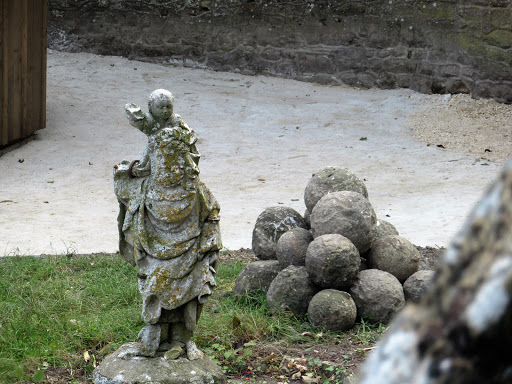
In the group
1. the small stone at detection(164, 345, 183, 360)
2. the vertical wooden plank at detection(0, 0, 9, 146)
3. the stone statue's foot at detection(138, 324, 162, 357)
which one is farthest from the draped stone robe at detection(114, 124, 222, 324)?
the vertical wooden plank at detection(0, 0, 9, 146)

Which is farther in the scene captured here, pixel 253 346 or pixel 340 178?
pixel 340 178

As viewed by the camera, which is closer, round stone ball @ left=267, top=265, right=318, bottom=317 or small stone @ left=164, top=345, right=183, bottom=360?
small stone @ left=164, top=345, right=183, bottom=360

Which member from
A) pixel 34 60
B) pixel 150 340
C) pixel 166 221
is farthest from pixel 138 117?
pixel 34 60

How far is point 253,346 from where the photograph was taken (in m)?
4.94

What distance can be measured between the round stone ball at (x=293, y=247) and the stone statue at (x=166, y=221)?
1587 mm

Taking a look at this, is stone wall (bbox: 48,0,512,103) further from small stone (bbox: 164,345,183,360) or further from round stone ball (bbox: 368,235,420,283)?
small stone (bbox: 164,345,183,360)

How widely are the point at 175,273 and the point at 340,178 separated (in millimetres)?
2356

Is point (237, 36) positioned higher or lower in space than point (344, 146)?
higher

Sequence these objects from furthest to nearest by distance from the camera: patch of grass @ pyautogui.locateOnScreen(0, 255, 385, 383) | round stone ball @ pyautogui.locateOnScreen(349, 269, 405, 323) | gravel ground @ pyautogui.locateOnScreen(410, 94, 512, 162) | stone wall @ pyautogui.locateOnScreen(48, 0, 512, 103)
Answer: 1. stone wall @ pyautogui.locateOnScreen(48, 0, 512, 103)
2. gravel ground @ pyautogui.locateOnScreen(410, 94, 512, 162)
3. round stone ball @ pyautogui.locateOnScreen(349, 269, 405, 323)
4. patch of grass @ pyautogui.locateOnScreen(0, 255, 385, 383)

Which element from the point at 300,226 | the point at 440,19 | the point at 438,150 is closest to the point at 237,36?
the point at 440,19

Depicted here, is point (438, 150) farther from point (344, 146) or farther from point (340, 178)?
point (340, 178)

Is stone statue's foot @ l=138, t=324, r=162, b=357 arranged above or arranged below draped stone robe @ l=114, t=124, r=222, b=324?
below

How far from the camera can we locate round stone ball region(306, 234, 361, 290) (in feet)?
16.9

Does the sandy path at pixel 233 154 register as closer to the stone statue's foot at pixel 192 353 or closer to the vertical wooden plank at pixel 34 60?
the vertical wooden plank at pixel 34 60
